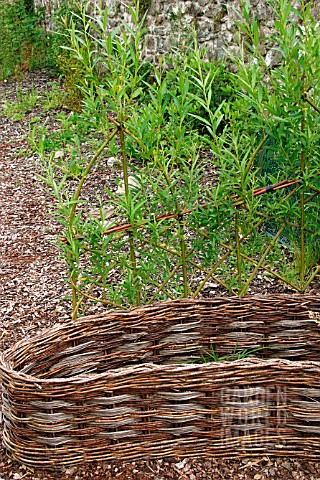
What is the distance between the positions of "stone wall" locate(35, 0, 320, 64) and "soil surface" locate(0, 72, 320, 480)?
1.35 metres

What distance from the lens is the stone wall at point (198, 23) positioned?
16.3ft

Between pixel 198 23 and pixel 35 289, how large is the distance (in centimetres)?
334

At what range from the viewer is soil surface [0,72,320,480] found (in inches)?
85.7

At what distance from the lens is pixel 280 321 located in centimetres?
259

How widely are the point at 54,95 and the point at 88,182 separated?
2.35m

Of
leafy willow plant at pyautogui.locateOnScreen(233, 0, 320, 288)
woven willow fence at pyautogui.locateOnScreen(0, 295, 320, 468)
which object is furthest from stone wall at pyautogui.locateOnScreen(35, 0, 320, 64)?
woven willow fence at pyautogui.locateOnScreen(0, 295, 320, 468)

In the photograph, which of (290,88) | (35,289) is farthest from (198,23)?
(290,88)

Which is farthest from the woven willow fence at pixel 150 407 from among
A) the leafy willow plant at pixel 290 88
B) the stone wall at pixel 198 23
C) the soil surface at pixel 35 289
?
the stone wall at pixel 198 23

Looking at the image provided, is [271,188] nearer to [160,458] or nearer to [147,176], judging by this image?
[147,176]

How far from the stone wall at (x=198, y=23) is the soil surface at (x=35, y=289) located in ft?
4.42

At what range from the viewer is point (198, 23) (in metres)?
5.82

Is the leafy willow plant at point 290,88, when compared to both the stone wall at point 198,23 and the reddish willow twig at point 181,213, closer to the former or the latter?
the reddish willow twig at point 181,213

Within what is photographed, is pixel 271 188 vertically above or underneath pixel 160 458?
above

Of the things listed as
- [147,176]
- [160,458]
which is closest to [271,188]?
[147,176]
